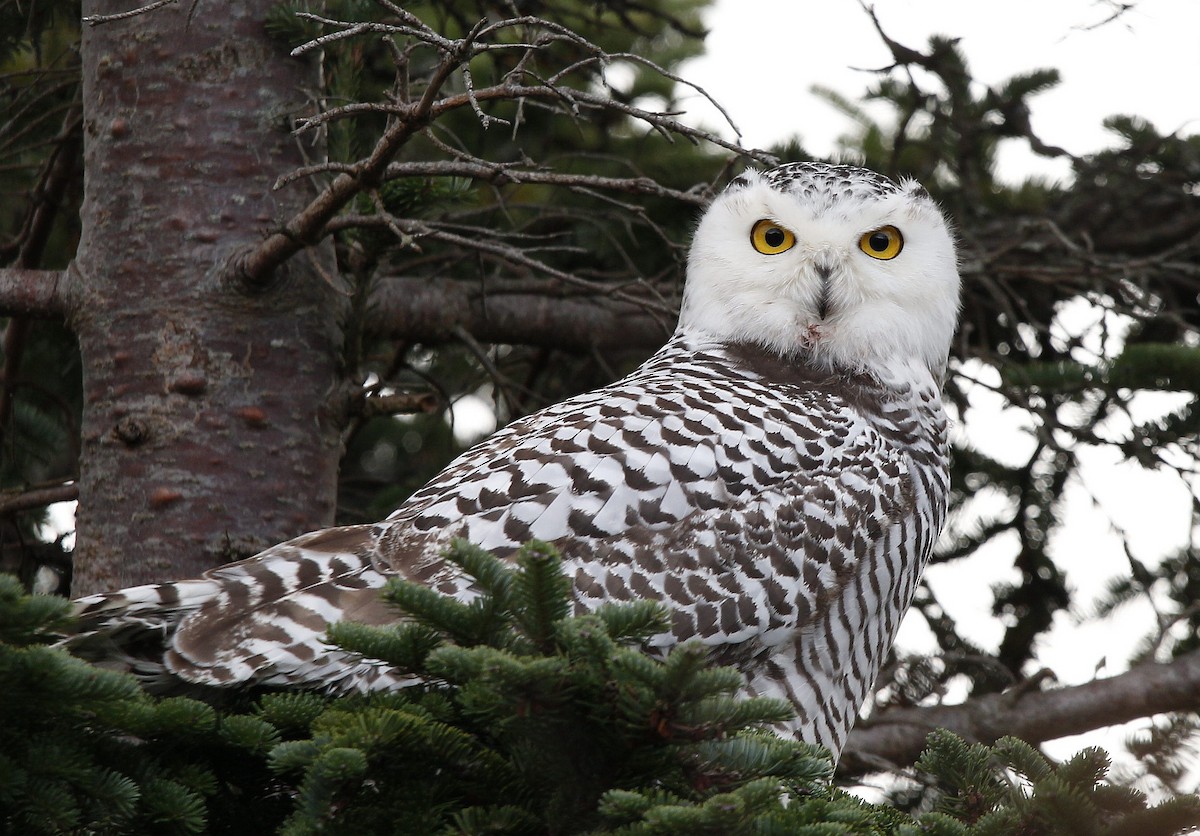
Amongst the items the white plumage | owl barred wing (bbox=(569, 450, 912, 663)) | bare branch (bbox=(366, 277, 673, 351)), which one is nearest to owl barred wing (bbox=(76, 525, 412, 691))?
the white plumage

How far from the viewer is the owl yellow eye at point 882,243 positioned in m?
3.91

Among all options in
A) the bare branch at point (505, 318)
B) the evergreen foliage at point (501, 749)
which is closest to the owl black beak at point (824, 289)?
the bare branch at point (505, 318)

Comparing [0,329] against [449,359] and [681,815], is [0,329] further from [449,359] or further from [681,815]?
[681,815]

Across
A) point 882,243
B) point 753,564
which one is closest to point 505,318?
point 882,243

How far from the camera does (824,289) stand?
12.6 feet

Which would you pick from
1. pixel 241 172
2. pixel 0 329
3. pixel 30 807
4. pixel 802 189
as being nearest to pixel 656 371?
pixel 802 189

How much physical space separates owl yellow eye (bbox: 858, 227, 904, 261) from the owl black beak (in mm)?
146

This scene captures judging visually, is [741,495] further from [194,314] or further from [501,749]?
[194,314]

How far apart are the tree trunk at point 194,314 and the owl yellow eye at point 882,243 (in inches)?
64.8

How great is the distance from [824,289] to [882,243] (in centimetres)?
28

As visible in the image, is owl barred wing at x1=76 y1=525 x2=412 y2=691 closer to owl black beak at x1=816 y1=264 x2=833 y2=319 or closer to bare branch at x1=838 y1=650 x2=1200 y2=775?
owl black beak at x1=816 y1=264 x2=833 y2=319

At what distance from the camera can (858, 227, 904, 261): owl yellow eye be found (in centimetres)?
391

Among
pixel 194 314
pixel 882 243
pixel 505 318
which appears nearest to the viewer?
pixel 194 314

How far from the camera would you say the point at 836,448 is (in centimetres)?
335
